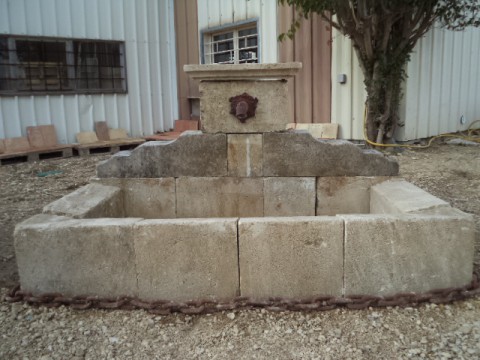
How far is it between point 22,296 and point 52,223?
62cm

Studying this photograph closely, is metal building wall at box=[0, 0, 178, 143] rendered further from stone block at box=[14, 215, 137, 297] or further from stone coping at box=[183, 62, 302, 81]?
stone block at box=[14, 215, 137, 297]

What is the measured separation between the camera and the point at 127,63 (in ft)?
36.2

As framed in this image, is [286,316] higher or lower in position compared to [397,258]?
lower

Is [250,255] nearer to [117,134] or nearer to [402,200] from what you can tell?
[402,200]

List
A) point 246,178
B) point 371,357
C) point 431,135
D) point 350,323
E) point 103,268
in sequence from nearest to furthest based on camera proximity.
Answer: point 371,357
point 350,323
point 103,268
point 246,178
point 431,135

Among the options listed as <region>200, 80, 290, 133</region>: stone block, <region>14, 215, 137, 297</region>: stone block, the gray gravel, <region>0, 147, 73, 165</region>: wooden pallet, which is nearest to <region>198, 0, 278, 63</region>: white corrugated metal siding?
<region>0, 147, 73, 165</region>: wooden pallet

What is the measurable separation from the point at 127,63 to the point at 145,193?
749cm

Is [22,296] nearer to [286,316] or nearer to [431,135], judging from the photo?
[286,316]

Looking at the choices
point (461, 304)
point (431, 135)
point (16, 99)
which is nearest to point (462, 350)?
point (461, 304)

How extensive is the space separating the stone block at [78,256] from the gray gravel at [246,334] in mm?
184

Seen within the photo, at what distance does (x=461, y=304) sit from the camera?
316cm

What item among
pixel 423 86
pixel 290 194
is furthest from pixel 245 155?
pixel 423 86

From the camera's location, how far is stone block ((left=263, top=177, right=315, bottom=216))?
432cm

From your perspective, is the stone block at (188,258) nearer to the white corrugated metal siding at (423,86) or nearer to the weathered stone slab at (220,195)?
the weathered stone slab at (220,195)
